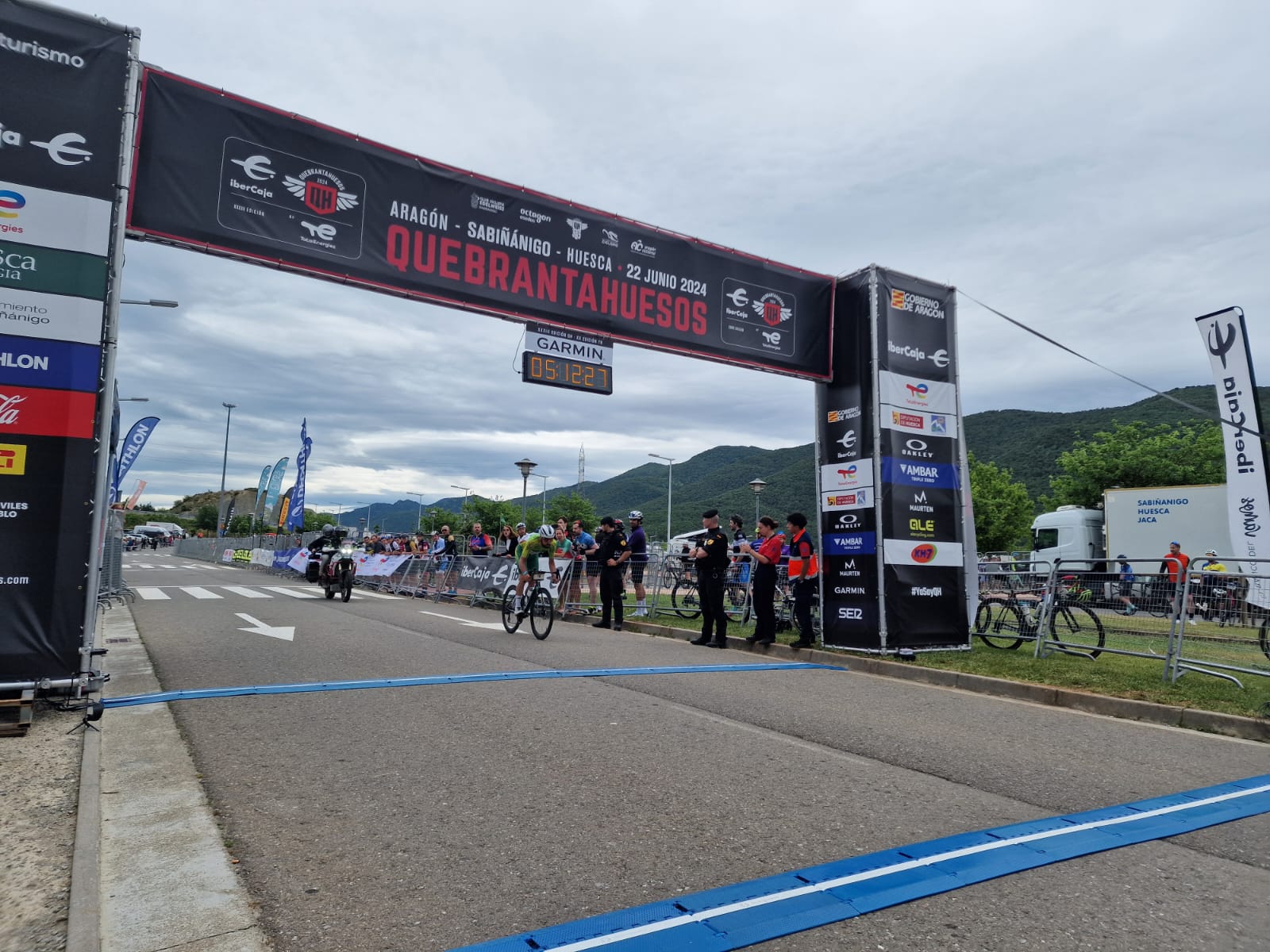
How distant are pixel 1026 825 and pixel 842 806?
880mm

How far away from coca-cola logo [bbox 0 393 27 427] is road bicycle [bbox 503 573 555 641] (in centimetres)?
716

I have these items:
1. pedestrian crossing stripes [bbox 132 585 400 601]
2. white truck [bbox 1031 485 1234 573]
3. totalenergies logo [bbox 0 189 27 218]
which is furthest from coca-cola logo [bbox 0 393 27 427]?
white truck [bbox 1031 485 1234 573]

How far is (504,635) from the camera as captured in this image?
12.1 metres

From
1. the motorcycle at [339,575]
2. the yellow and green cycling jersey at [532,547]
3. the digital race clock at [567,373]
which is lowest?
the motorcycle at [339,575]

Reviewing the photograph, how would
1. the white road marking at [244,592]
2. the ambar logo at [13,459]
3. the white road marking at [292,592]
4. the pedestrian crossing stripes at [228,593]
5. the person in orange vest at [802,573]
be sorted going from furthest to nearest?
the white road marking at [292,592], the white road marking at [244,592], the pedestrian crossing stripes at [228,593], the person in orange vest at [802,573], the ambar logo at [13,459]

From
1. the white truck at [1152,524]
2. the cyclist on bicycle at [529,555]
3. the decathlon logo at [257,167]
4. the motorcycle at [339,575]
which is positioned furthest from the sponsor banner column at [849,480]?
the white truck at [1152,524]

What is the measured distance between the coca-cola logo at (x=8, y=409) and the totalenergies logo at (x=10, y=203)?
4.31 ft

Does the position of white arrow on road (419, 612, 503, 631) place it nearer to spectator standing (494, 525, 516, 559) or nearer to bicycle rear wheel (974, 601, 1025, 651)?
spectator standing (494, 525, 516, 559)

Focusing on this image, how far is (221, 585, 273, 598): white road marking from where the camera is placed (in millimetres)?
19547

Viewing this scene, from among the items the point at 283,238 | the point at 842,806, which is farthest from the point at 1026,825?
the point at 283,238

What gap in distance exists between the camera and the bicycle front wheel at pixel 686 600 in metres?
15.1

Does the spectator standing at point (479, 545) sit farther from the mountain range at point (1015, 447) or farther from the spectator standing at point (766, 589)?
the mountain range at point (1015, 447)

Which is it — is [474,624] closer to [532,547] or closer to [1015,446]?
[532,547]

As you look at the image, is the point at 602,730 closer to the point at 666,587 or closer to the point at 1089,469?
the point at 666,587
